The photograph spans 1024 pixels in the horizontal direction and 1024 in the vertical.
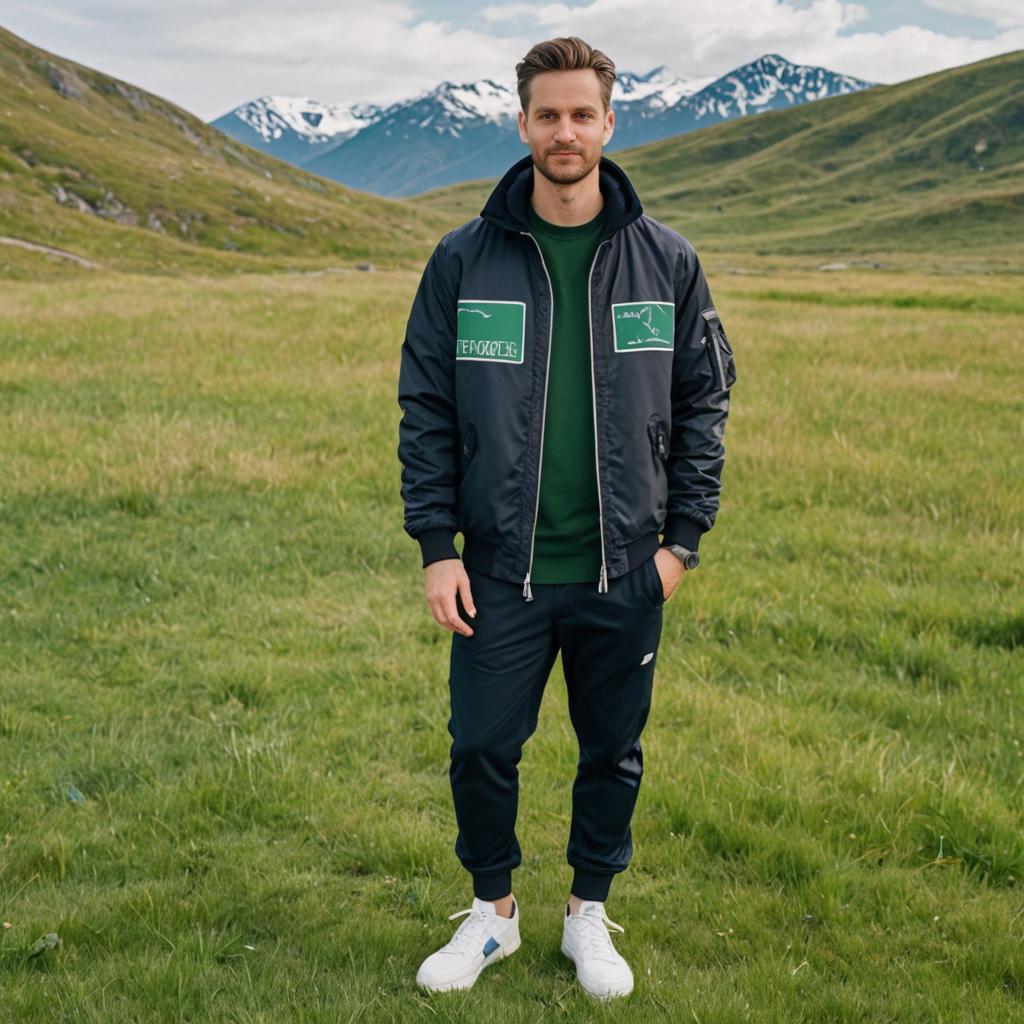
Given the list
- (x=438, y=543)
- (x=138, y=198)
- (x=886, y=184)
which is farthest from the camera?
(x=886, y=184)

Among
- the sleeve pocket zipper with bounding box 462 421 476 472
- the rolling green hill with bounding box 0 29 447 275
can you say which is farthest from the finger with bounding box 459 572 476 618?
the rolling green hill with bounding box 0 29 447 275

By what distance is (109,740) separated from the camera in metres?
5.96

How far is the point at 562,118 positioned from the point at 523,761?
3.62 meters

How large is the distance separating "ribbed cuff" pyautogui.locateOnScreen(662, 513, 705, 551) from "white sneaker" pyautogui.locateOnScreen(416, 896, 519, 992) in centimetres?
164

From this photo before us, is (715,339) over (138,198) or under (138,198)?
under

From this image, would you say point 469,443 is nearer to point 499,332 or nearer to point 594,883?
point 499,332

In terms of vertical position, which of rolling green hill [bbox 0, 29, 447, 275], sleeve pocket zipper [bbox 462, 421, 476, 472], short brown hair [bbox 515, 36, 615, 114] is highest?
rolling green hill [bbox 0, 29, 447, 275]

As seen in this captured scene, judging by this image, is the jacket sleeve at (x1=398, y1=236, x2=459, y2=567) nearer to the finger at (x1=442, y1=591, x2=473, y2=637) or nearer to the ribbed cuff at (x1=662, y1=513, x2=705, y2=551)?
the finger at (x1=442, y1=591, x2=473, y2=637)

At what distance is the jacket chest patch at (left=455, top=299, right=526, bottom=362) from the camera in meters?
3.72

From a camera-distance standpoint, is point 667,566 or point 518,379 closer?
point 518,379

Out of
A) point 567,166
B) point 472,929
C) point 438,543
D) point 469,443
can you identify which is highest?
point 567,166

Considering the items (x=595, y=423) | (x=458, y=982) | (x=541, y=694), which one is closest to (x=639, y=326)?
(x=595, y=423)

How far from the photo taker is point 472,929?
409 cm

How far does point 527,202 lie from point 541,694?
186 cm
